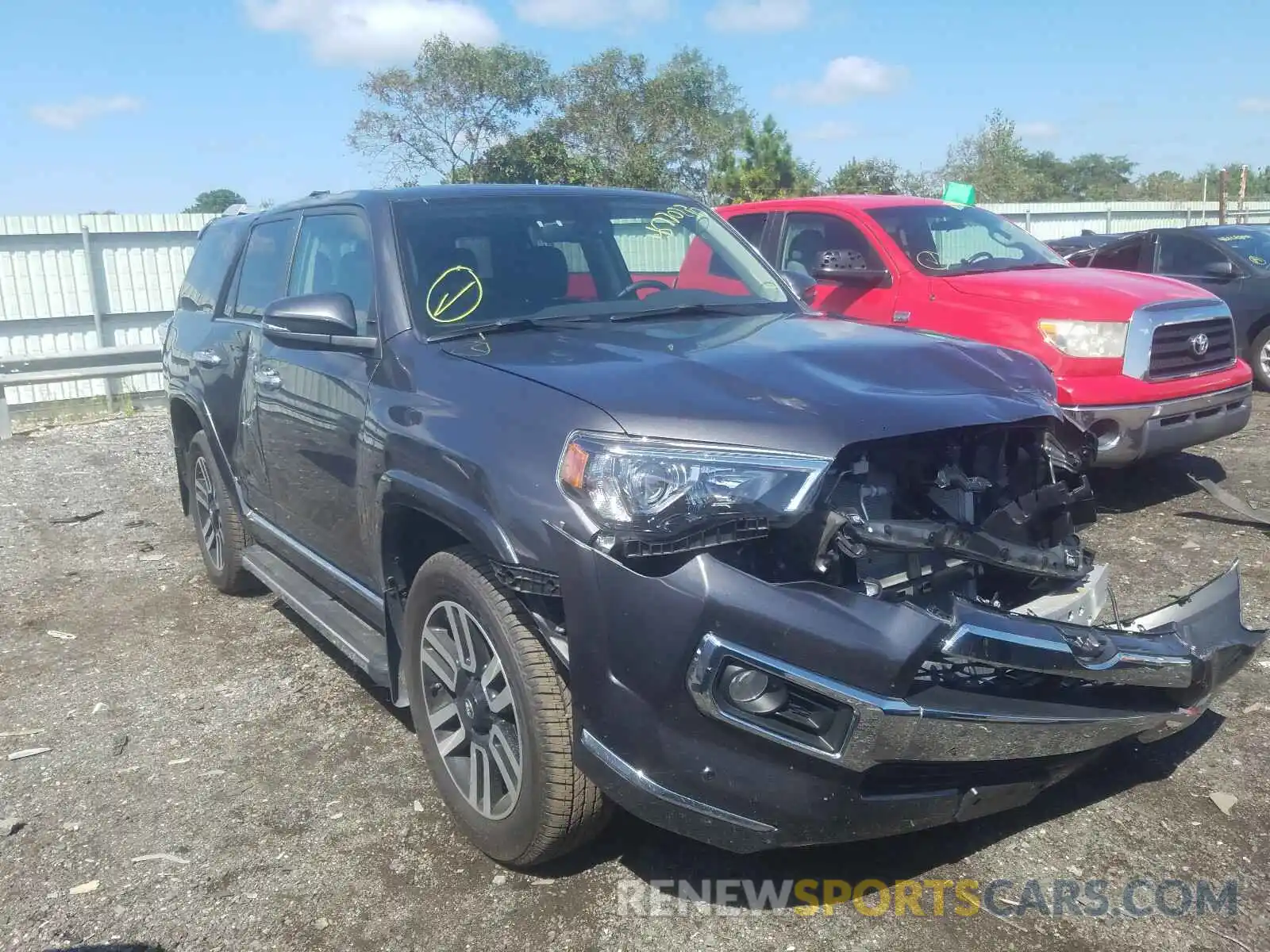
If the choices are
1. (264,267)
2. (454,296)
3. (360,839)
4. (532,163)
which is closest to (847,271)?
(264,267)

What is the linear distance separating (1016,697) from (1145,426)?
3991 millimetres

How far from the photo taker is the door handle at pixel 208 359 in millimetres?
4996

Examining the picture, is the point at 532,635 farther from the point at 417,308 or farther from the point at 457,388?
the point at 417,308

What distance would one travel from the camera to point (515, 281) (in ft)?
12.3

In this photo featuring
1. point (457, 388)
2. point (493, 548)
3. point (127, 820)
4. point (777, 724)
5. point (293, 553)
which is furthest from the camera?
point (293, 553)

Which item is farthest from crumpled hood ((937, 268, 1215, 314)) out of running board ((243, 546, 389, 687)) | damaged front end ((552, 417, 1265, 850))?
running board ((243, 546, 389, 687))

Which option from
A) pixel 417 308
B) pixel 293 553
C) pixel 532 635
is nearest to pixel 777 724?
pixel 532 635

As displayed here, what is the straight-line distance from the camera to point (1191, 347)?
20.5 ft

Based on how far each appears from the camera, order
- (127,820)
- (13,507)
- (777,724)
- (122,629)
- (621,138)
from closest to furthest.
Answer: (777,724)
(127,820)
(122,629)
(13,507)
(621,138)

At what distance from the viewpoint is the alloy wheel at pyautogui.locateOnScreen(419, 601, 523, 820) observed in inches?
113

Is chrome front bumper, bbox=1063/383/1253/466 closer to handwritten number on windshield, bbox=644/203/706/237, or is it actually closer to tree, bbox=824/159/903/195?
handwritten number on windshield, bbox=644/203/706/237

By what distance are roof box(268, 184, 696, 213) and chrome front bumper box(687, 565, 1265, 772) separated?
234 cm

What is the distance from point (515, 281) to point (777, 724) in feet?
6.52

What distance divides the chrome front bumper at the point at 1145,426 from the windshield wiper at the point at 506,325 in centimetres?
337
